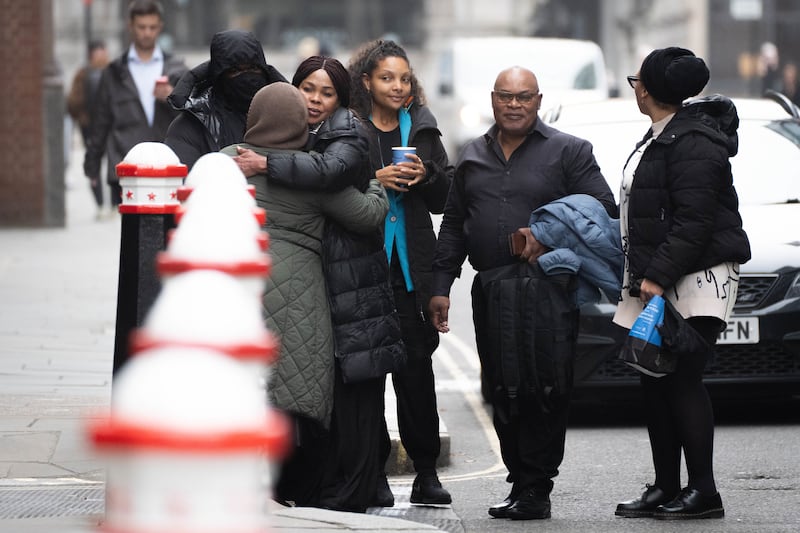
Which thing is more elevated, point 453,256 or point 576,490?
point 453,256

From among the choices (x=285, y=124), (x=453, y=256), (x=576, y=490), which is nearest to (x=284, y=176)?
(x=285, y=124)

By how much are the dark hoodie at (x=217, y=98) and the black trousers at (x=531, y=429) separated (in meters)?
1.15

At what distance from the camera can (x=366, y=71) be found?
630 centimetres

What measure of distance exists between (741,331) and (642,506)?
195 cm

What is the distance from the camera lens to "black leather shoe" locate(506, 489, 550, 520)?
236 inches

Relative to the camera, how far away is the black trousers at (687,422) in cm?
598

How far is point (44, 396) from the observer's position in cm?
804

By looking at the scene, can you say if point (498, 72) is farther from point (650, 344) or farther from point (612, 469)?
point (650, 344)

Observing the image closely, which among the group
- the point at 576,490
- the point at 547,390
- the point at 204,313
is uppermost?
the point at 204,313

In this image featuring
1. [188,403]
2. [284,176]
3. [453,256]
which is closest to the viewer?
[188,403]

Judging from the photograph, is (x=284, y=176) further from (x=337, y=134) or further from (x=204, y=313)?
(x=204, y=313)

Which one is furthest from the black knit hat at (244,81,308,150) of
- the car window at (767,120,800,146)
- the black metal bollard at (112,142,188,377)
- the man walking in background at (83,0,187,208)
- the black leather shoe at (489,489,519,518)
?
the man walking in background at (83,0,187,208)

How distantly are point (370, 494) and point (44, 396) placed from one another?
280 centimetres

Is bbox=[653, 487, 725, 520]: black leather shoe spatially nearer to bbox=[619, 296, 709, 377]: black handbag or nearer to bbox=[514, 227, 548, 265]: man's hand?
bbox=[619, 296, 709, 377]: black handbag
